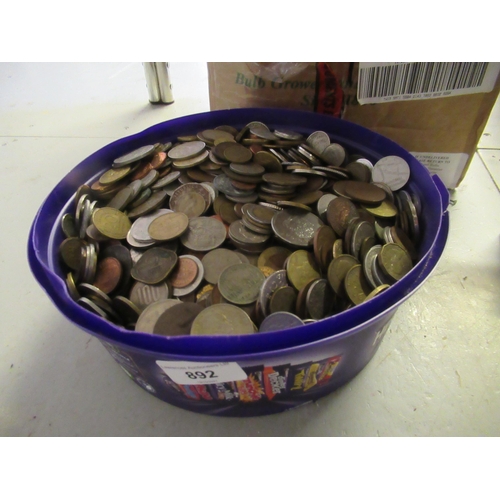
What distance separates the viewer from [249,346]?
0.60m

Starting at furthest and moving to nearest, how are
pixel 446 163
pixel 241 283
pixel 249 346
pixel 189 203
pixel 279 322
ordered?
pixel 446 163 < pixel 189 203 < pixel 241 283 < pixel 279 322 < pixel 249 346

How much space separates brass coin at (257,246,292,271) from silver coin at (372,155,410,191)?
340 millimetres

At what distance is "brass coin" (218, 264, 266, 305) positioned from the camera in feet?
2.69

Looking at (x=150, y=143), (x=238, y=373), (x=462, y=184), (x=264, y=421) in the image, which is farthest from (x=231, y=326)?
(x=462, y=184)

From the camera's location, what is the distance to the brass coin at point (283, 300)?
781 millimetres

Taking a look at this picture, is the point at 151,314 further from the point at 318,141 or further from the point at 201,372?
the point at 318,141

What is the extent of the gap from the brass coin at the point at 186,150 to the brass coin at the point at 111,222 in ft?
0.80

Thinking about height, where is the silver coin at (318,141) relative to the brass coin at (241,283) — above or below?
above

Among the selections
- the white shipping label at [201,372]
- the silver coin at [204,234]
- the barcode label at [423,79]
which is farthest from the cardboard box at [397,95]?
the white shipping label at [201,372]

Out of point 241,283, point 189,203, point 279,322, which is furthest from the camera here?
point 189,203

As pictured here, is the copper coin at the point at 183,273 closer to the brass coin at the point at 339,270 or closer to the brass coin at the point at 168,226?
the brass coin at the point at 168,226

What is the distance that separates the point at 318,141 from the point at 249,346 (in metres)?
0.73

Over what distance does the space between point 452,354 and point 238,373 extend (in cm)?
58

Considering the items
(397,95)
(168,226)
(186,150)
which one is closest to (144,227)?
(168,226)
